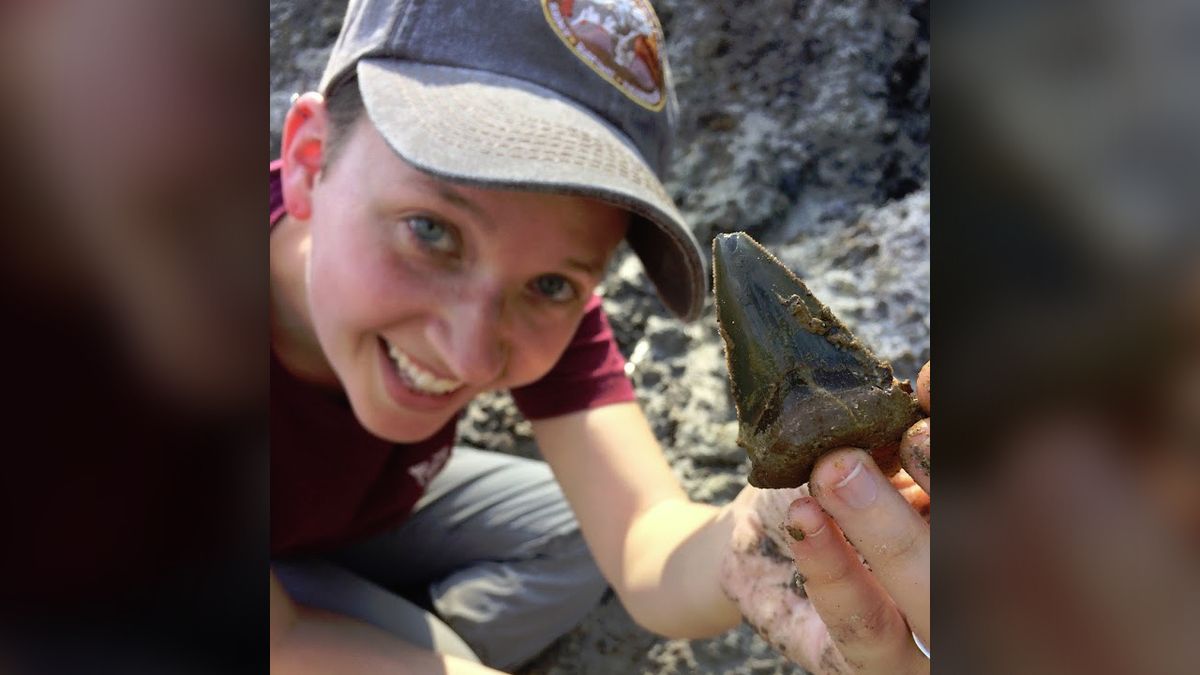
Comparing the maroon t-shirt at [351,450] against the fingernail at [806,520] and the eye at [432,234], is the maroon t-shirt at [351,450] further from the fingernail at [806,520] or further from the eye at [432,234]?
the fingernail at [806,520]

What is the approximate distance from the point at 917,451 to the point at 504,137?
0.32m

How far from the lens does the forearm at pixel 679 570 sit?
0.65m

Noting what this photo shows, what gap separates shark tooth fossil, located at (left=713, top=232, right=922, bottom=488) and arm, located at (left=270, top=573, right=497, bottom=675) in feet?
1.38

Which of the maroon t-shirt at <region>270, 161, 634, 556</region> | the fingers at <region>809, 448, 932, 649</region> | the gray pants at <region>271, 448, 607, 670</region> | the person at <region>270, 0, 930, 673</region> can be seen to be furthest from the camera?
the gray pants at <region>271, 448, 607, 670</region>

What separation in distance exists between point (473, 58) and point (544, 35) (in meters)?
0.05

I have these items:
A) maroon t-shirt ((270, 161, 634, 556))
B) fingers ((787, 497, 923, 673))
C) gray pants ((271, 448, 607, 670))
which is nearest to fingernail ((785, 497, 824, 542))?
fingers ((787, 497, 923, 673))

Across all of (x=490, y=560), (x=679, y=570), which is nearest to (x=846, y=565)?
(x=679, y=570)

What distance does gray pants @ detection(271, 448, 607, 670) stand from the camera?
0.96 metres

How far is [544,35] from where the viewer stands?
62 centimetres

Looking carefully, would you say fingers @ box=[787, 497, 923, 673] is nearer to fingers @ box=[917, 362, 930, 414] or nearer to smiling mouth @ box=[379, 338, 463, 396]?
fingers @ box=[917, 362, 930, 414]

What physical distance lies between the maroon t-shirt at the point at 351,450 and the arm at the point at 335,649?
0.10 meters

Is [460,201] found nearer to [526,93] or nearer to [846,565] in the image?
[526,93]

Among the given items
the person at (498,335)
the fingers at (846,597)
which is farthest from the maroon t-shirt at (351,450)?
the fingers at (846,597)

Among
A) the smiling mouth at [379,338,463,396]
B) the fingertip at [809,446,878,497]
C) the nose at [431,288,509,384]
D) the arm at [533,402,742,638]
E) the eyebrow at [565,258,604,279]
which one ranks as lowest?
the arm at [533,402,742,638]
